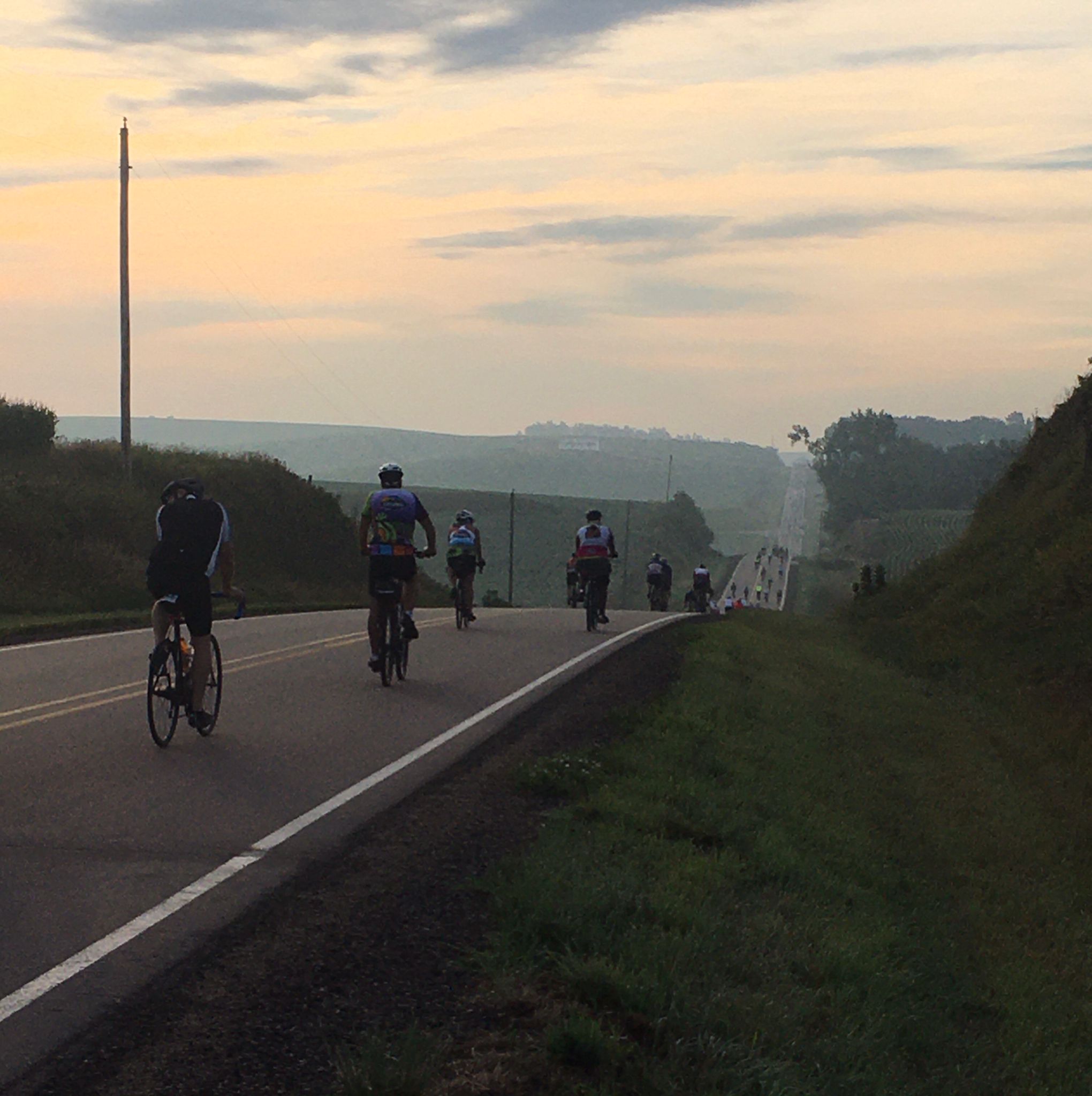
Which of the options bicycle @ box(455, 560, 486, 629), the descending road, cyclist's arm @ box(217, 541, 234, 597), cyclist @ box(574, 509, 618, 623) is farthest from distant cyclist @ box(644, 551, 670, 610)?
cyclist's arm @ box(217, 541, 234, 597)

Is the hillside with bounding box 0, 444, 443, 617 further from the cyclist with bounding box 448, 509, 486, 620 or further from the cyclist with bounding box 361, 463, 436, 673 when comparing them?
the cyclist with bounding box 361, 463, 436, 673

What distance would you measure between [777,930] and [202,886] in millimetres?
2886

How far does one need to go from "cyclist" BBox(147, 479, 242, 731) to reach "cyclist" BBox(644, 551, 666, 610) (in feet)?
92.3

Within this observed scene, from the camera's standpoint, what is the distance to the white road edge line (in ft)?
18.4

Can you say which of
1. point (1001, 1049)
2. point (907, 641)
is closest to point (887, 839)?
point (1001, 1049)

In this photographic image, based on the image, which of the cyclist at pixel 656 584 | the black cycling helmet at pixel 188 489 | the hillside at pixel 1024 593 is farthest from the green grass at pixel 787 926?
the cyclist at pixel 656 584

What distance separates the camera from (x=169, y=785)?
9570 mm

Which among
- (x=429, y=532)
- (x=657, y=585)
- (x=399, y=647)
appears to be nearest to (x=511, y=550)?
(x=657, y=585)

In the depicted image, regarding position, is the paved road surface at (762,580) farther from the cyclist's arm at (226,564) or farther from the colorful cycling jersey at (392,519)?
the cyclist's arm at (226,564)

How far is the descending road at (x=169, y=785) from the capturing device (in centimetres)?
607

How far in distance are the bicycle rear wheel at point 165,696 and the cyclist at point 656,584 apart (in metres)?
28.3

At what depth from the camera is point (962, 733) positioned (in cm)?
1717

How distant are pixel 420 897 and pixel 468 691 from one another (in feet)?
26.1

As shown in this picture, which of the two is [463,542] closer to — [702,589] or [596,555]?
[596,555]
